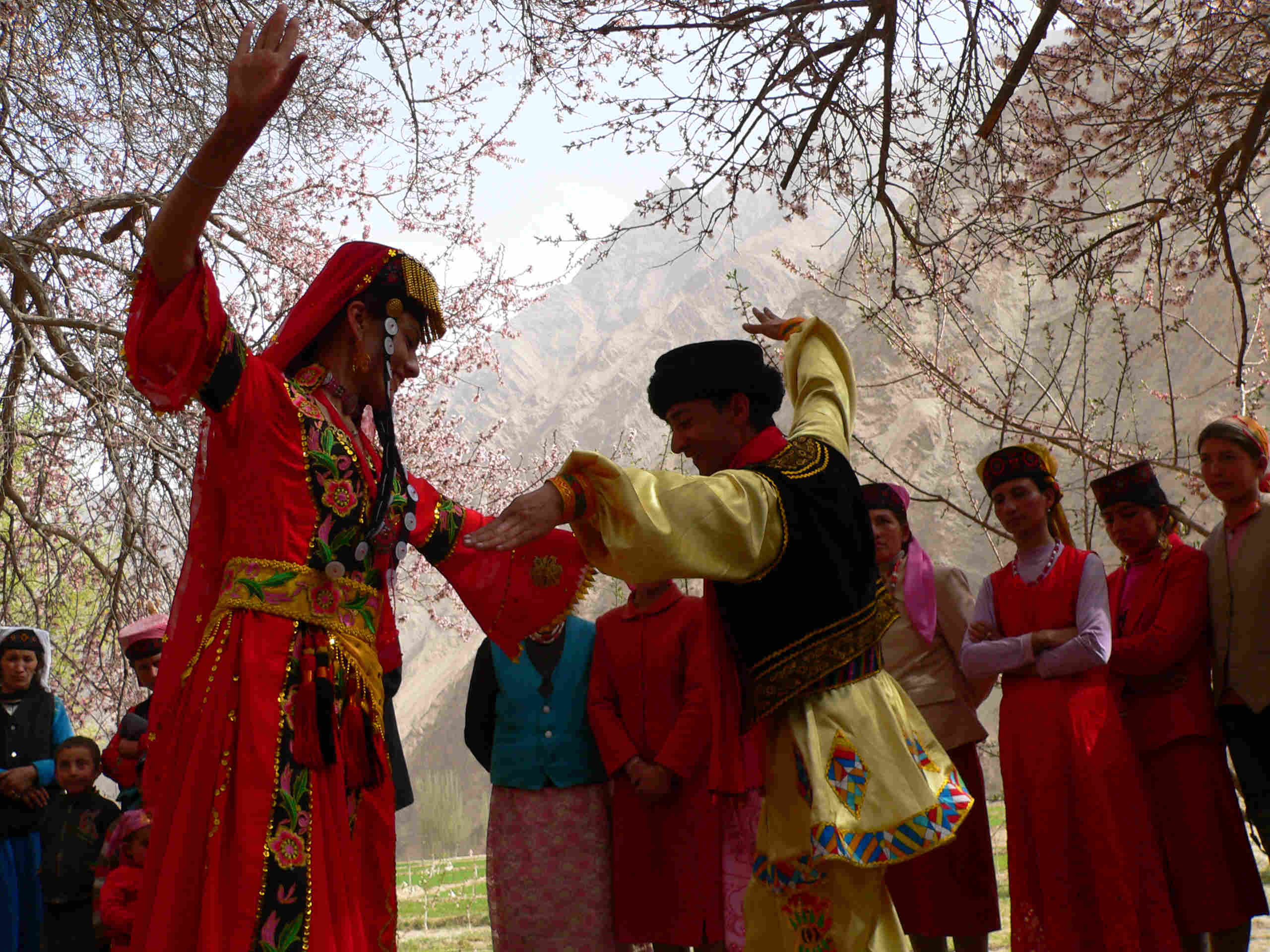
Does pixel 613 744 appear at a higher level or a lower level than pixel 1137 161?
lower

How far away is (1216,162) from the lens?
472 cm

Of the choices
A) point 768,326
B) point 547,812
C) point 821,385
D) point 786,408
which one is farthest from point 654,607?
point 786,408

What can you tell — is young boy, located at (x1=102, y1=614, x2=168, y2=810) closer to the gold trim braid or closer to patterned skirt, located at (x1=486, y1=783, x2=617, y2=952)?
patterned skirt, located at (x1=486, y1=783, x2=617, y2=952)

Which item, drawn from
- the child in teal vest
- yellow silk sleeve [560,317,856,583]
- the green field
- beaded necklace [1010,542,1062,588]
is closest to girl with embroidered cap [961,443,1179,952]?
beaded necklace [1010,542,1062,588]

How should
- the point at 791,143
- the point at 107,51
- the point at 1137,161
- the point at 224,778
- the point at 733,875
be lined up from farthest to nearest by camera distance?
1. the point at 107,51
2. the point at 1137,161
3. the point at 791,143
4. the point at 733,875
5. the point at 224,778

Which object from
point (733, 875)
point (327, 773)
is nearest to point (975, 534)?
point (733, 875)

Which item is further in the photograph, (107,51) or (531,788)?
(107,51)

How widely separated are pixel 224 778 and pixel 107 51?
5598 millimetres

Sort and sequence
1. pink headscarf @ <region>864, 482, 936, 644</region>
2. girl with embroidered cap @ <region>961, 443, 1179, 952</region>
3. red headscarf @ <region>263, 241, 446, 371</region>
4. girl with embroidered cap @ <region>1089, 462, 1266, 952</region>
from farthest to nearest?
pink headscarf @ <region>864, 482, 936, 644</region> < girl with embroidered cap @ <region>1089, 462, 1266, 952</region> < girl with embroidered cap @ <region>961, 443, 1179, 952</region> < red headscarf @ <region>263, 241, 446, 371</region>

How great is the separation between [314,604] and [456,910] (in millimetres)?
7257

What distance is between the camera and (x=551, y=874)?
4.05m

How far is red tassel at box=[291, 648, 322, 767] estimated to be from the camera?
2.19 m

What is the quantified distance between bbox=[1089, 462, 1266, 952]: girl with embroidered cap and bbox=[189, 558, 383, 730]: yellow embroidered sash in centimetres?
277

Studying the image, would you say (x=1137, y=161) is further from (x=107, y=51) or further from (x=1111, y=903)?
(x=107, y=51)
